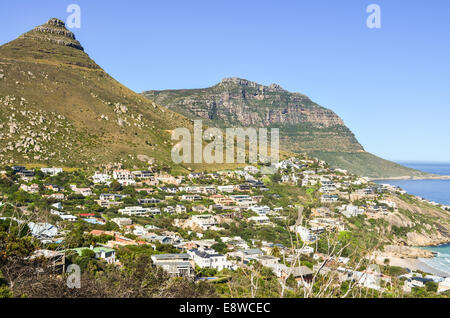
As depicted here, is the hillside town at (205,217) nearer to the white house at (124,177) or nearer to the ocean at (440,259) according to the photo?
the white house at (124,177)

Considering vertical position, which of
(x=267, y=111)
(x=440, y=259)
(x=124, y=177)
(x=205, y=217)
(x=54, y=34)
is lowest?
(x=440, y=259)

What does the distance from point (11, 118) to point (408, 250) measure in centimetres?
5236

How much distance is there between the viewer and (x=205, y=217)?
37.5 metres

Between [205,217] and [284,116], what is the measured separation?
385ft

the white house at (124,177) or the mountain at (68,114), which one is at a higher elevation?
the mountain at (68,114)

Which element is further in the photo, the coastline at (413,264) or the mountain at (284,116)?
the mountain at (284,116)

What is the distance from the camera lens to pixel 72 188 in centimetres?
4200

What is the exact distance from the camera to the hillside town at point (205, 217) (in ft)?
71.0

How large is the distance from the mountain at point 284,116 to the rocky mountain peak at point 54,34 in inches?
1931

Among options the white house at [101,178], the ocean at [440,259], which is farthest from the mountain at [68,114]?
the ocean at [440,259]

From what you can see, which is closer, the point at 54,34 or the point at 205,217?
the point at 205,217

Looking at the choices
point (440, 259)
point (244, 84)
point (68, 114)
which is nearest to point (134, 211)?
point (68, 114)

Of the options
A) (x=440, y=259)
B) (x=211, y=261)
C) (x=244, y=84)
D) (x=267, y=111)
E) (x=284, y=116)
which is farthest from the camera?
(x=244, y=84)

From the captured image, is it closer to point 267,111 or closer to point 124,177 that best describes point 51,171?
point 124,177
